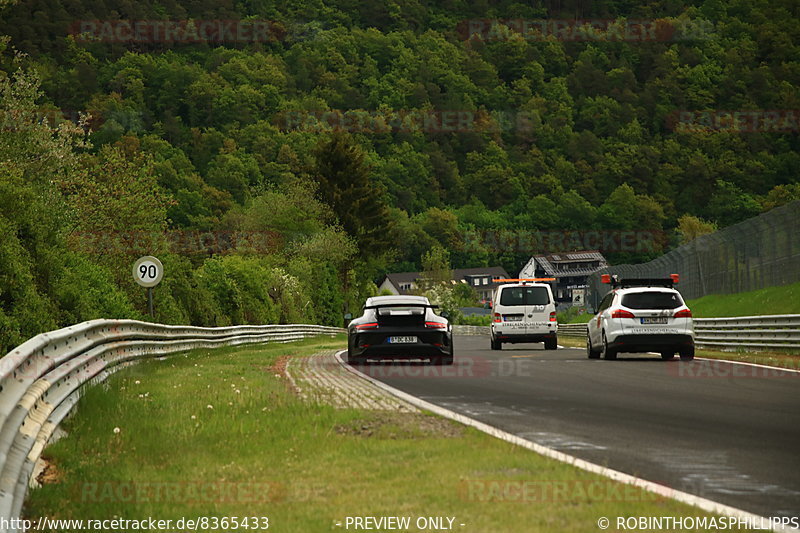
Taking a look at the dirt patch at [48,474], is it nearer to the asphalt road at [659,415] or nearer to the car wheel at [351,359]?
→ the asphalt road at [659,415]

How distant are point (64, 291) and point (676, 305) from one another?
Result: 13.2 m

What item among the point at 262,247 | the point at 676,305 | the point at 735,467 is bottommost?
the point at 735,467

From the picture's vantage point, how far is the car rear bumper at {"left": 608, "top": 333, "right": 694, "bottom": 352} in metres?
23.5

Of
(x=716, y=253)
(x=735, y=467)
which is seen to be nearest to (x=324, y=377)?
(x=735, y=467)

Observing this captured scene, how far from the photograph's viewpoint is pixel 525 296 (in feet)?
108

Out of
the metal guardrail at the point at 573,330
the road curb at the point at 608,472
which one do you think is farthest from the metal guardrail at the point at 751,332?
the metal guardrail at the point at 573,330

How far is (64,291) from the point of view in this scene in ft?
81.4

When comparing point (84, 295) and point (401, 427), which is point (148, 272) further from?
point (401, 427)

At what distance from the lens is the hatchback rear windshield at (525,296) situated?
3297cm

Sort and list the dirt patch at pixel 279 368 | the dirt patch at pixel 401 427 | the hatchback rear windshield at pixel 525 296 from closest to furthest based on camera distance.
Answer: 1. the dirt patch at pixel 401 427
2. the dirt patch at pixel 279 368
3. the hatchback rear windshield at pixel 525 296

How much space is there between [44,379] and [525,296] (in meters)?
24.1

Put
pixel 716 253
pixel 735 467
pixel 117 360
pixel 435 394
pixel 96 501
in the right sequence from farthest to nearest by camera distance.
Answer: pixel 716 253 < pixel 117 360 < pixel 435 394 < pixel 735 467 < pixel 96 501

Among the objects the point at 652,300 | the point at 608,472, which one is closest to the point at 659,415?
the point at 608,472

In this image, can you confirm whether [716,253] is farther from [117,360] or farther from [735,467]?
[735,467]
